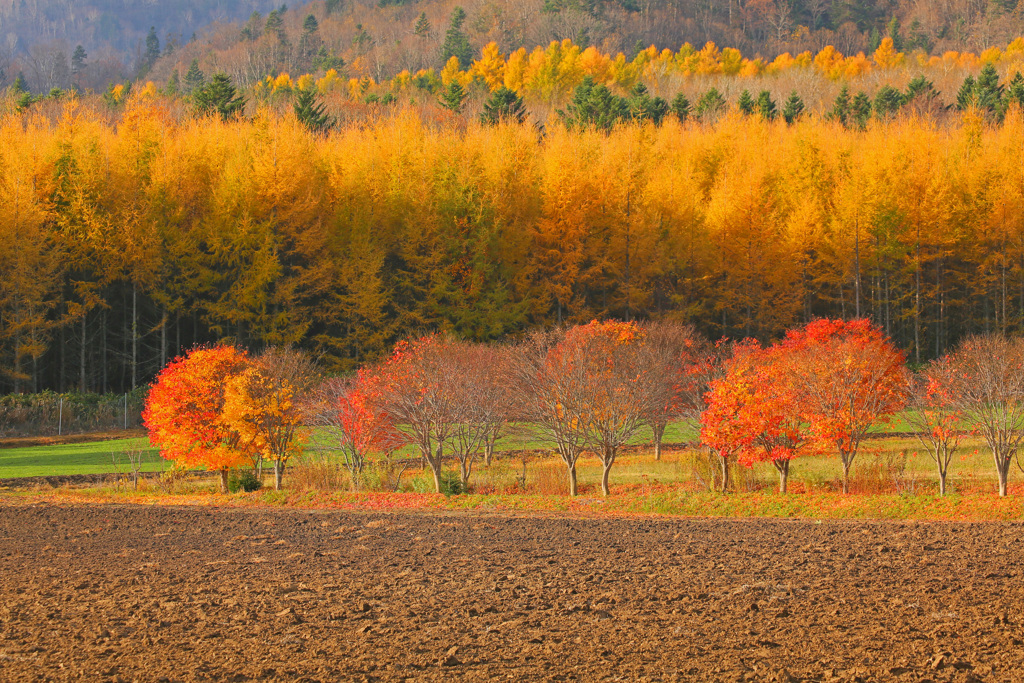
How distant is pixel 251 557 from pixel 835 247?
3675cm

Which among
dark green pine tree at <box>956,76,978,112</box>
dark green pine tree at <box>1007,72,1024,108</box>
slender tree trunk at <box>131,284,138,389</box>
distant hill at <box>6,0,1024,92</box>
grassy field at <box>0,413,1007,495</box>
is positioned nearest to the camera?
grassy field at <box>0,413,1007,495</box>

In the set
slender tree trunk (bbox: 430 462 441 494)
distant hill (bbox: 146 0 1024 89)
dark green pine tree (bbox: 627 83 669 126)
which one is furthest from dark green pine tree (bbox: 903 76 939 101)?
slender tree trunk (bbox: 430 462 441 494)

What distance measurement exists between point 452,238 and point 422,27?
83.6 meters

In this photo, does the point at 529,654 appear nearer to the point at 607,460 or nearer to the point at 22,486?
the point at 607,460

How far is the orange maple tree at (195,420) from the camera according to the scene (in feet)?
65.2

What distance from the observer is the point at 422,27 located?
11556cm

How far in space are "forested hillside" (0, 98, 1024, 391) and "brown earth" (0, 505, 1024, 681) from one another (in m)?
23.3

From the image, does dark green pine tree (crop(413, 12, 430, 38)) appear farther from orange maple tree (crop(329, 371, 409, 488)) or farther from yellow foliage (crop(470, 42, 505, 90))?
orange maple tree (crop(329, 371, 409, 488))

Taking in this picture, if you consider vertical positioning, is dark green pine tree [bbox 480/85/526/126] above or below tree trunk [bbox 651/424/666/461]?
above

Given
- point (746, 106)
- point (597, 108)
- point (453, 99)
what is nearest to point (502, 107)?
point (597, 108)

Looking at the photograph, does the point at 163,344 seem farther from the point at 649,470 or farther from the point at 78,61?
the point at 78,61

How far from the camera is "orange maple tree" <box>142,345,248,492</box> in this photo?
1988cm

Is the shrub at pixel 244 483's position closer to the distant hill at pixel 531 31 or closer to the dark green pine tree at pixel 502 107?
the dark green pine tree at pixel 502 107

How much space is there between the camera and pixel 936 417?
1920 centimetres
